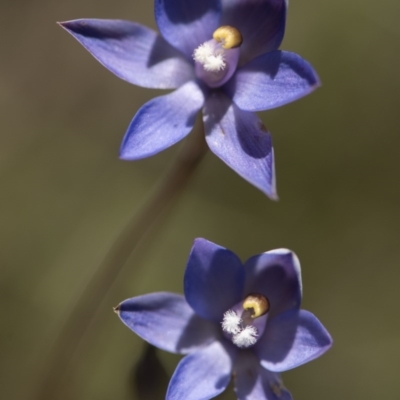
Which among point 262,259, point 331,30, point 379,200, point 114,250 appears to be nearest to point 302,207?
point 379,200

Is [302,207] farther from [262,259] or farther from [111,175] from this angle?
[262,259]

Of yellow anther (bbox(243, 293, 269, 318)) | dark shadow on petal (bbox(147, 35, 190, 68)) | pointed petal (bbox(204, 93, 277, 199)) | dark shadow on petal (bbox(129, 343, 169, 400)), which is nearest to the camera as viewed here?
pointed petal (bbox(204, 93, 277, 199))

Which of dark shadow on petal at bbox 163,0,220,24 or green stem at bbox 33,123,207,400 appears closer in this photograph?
dark shadow on petal at bbox 163,0,220,24

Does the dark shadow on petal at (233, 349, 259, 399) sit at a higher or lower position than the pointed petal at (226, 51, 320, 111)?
lower

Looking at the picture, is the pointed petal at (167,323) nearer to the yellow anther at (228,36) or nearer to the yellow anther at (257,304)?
the yellow anther at (257,304)

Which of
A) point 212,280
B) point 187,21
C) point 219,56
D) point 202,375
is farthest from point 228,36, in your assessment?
point 202,375

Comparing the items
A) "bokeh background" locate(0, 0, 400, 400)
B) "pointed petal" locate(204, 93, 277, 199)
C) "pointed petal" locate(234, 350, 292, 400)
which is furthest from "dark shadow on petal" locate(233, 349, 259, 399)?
"bokeh background" locate(0, 0, 400, 400)

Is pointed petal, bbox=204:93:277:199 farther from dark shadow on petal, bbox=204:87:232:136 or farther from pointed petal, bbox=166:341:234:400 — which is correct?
pointed petal, bbox=166:341:234:400
